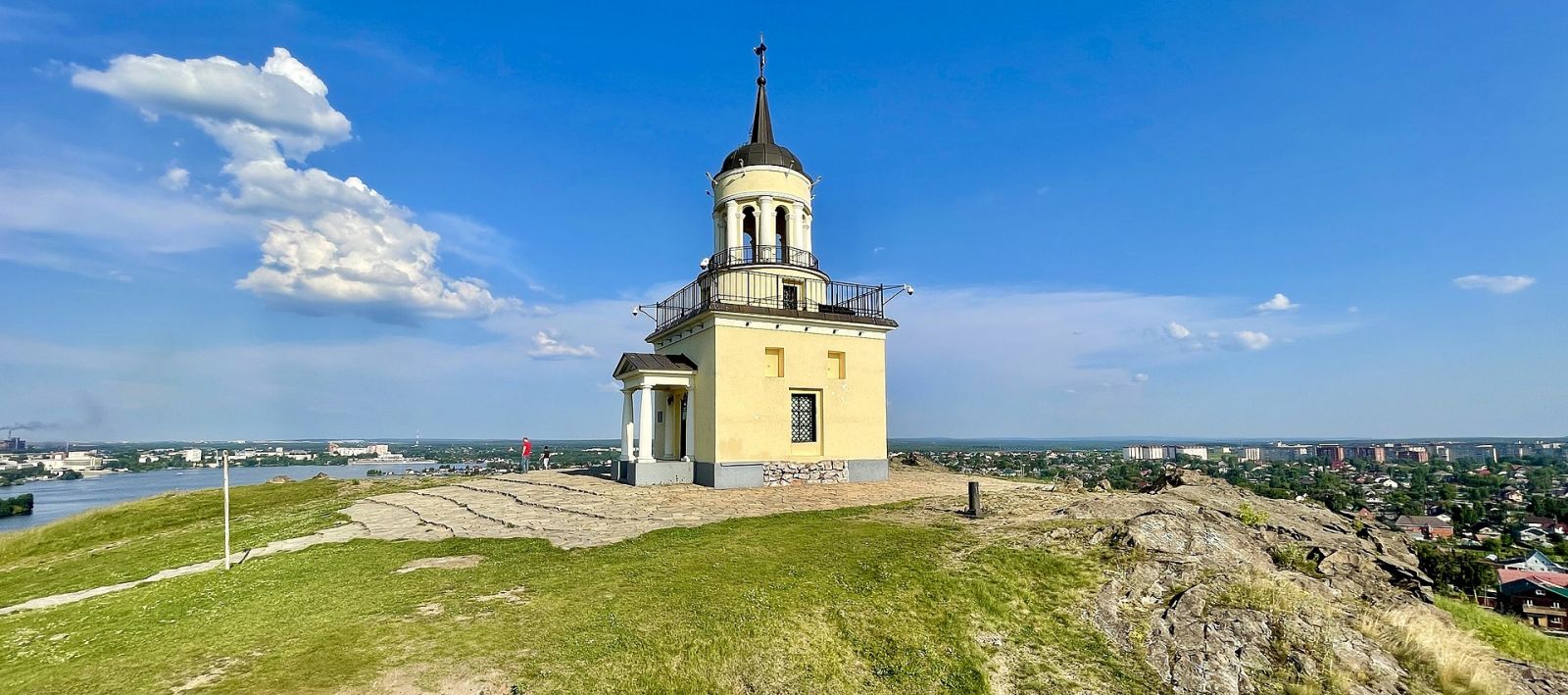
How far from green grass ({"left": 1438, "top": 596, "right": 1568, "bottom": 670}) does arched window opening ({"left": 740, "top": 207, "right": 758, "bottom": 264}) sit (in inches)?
756

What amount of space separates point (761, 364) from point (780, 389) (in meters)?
1.04

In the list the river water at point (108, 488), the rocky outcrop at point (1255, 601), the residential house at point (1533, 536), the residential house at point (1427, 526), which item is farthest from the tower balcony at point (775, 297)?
the residential house at point (1533, 536)

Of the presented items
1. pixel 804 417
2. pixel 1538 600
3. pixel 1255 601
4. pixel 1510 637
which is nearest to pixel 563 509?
pixel 804 417

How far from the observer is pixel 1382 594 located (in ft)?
39.0

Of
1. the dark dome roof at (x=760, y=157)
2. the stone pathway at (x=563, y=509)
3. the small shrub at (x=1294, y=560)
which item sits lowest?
the small shrub at (x=1294, y=560)

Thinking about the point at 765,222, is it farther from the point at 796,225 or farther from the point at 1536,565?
the point at 1536,565

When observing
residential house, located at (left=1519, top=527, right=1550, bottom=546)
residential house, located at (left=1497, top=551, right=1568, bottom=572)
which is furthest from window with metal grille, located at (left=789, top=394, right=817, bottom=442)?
residential house, located at (left=1519, top=527, right=1550, bottom=546)

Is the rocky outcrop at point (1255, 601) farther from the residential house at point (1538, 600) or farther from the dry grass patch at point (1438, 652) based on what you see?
the residential house at point (1538, 600)

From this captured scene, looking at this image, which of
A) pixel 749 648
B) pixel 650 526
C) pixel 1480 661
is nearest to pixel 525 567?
pixel 650 526

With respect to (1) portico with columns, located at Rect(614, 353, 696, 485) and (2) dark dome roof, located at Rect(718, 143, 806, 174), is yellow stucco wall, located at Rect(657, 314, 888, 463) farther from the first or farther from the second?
(2) dark dome roof, located at Rect(718, 143, 806, 174)

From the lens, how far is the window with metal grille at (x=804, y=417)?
21609mm

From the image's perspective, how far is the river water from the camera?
31594 millimetres

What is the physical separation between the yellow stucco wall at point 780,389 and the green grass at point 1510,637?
14.0m

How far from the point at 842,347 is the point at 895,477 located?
16.9ft
